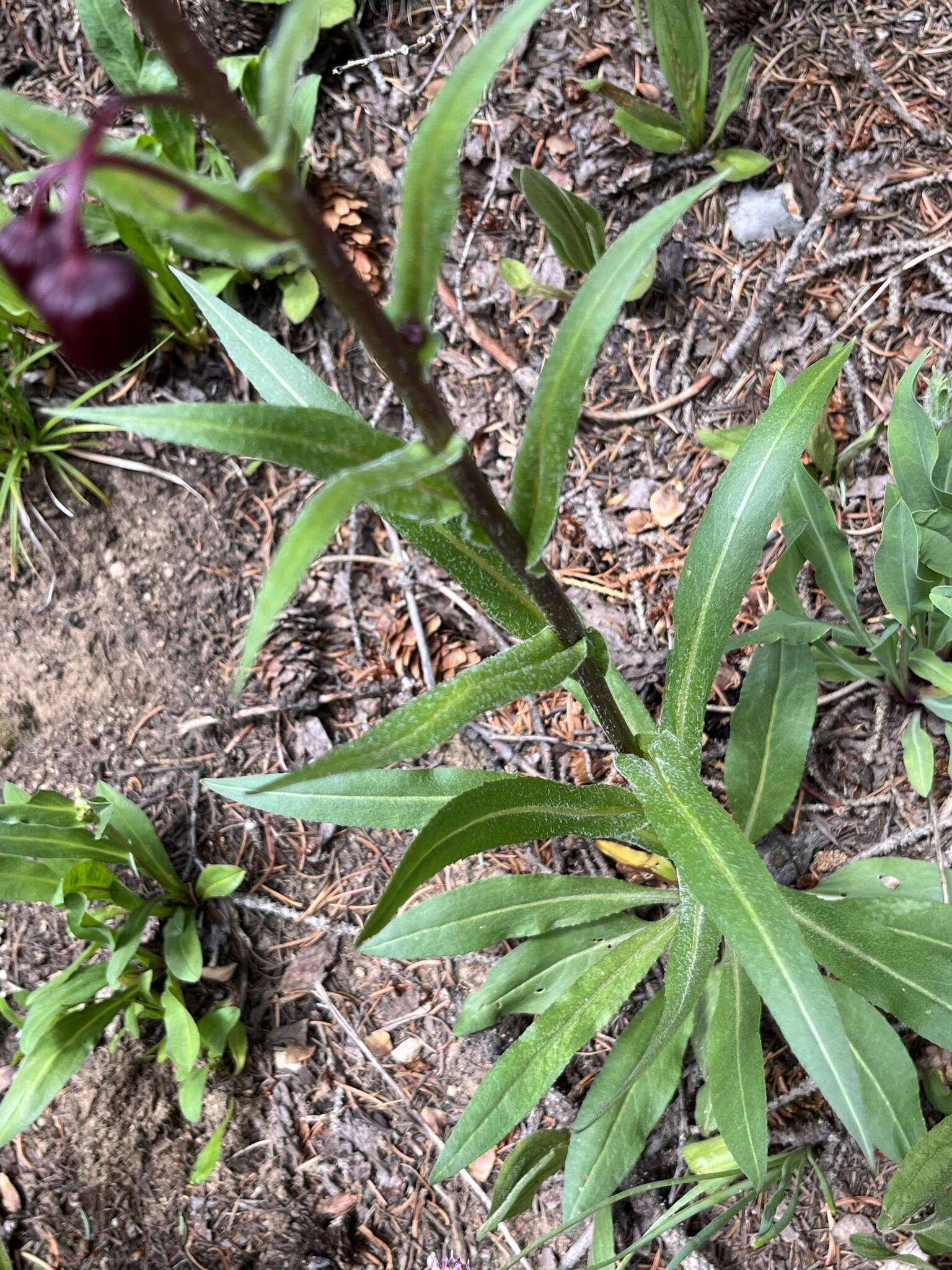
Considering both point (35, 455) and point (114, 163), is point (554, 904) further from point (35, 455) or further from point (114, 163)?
point (35, 455)

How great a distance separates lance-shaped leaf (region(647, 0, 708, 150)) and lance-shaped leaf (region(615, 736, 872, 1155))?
1.92 meters

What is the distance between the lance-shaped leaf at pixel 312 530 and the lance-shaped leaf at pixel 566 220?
63.3 inches

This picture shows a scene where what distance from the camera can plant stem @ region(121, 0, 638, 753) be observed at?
2.63ft

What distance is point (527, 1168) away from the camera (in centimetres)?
200

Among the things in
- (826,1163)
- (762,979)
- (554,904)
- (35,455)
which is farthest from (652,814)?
(35,455)

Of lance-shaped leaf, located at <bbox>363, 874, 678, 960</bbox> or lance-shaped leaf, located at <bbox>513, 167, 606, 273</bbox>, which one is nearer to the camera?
lance-shaped leaf, located at <bbox>363, 874, 678, 960</bbox>

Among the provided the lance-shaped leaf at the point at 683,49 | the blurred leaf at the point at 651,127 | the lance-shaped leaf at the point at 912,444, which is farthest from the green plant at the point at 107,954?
the lance-shaped leaf at the point at 683,49

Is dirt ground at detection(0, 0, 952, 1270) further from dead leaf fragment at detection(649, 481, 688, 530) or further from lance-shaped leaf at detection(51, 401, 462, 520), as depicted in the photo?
lance-shaped leaf at detection(51, 401, 462, 520)

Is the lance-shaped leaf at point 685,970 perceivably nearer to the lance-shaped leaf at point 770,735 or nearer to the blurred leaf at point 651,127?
the lance-shaped leaf at point 770,735

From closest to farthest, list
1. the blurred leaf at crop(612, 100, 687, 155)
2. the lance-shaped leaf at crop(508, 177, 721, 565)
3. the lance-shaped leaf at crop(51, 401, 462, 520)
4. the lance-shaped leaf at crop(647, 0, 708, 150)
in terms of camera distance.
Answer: the lance-shaped leaf at crop(51, 401, 462, 520) < the lance-shaped leaf at crop(508, 177, 721, 565) < the lance-shaped leaf at crop(647, 0, 708, 150) < the blurred leaf at crop(612, 100, 687, 155)

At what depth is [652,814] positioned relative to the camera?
1569 millimetres

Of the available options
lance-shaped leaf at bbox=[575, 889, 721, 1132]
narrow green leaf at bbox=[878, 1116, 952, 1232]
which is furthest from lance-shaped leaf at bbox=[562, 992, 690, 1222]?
narrow green leaf at bbox=[878, 1116, 952, 1232]

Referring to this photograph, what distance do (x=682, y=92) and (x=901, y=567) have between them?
4.76ft

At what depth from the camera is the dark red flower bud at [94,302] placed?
0.80 m
